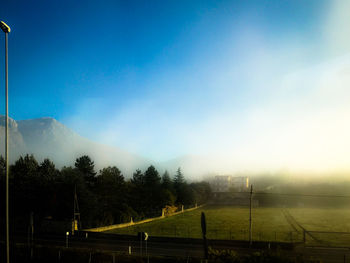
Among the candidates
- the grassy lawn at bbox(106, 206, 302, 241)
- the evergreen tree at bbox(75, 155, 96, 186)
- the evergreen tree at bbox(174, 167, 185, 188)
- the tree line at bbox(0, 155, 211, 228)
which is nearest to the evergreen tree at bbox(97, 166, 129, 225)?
the tree line at bbox(0, 155, 211, 228)

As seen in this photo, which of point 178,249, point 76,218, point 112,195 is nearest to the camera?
point 178,249

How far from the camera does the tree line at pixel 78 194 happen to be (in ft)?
155

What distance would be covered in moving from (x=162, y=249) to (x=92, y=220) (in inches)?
865

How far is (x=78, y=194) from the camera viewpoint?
158ft

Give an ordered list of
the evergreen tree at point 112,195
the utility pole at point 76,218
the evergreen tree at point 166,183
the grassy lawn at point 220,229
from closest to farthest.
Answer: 1. the utility pole at point 76,218
2. the grassy lawn at point 220,229
3. the evergreen tree at point 112,195
4. the evergreen tree at point 166,183

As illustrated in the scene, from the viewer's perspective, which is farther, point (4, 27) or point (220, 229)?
point (220, 229)

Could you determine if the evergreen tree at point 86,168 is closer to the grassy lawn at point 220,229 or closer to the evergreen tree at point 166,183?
the grassy lawn at point 220,229

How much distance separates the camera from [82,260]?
73.2ft

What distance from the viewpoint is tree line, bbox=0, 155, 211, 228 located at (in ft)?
155

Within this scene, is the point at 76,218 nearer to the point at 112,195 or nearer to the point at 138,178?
the point at 112,195

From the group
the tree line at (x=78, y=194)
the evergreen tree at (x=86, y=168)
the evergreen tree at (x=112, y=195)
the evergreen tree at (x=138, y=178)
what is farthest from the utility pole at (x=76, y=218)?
the evergreen tree at (x=138, y=178)

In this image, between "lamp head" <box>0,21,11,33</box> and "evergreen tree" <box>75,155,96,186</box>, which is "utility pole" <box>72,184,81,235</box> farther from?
"lamp head" <box>0,21,11,33</box>

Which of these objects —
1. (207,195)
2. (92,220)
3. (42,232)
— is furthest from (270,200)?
(42,232)

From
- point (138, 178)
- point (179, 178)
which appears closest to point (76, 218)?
point (138, 178)
